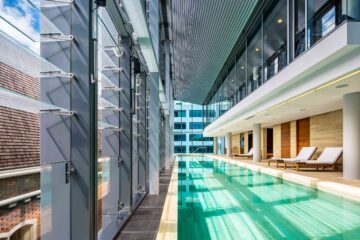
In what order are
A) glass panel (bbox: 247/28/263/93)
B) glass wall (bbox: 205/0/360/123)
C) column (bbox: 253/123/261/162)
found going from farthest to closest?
column (bbox: 253/123/261/162) < glass panel (bbox: 247/28/263/93) < glass wall (bbox: 205/0/360/123)

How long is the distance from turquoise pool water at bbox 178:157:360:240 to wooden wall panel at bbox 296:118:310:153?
23.5ft

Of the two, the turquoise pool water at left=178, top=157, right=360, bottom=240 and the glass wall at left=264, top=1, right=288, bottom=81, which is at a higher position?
the glass wall at left=264, top=1, right=288, bottom=81

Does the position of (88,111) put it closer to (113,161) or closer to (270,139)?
(113,161)

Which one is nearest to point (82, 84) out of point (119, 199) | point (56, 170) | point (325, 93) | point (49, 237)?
point (56, 170)

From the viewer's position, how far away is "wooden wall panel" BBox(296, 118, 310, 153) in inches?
539

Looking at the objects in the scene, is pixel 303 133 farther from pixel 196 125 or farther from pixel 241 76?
pixel 196 125

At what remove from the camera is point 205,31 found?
1179cm

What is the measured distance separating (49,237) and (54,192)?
23 centimetres

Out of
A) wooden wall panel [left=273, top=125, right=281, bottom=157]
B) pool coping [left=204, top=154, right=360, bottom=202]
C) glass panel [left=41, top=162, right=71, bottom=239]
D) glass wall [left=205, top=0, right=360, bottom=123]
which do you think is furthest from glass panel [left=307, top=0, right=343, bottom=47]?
wooden wall panel [left=273, top=125, right=281, bottom=157]

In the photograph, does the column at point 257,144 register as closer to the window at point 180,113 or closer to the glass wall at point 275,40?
the glass wall at point 275,40

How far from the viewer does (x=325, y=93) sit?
291 inches

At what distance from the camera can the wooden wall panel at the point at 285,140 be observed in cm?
1583

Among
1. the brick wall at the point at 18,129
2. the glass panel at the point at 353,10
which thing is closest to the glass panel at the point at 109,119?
the brick wall at the point at 18,129

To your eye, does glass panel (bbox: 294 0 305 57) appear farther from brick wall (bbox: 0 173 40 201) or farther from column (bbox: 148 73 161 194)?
brick wall (bbox: 0 173 40 201)
